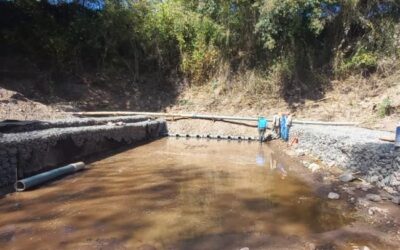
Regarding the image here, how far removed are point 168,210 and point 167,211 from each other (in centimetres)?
5

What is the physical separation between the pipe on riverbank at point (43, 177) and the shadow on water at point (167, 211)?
232mm

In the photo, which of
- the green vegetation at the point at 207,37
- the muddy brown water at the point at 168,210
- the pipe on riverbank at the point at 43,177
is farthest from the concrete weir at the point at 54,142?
the green vegetation at the point at 207,37

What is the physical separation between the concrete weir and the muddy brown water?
0.70 meters

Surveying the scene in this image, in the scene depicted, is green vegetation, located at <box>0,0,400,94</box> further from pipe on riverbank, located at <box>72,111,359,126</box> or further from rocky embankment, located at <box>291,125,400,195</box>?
rocky embankment, located at <box>291,125,400,195</box>

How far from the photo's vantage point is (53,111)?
596 inches

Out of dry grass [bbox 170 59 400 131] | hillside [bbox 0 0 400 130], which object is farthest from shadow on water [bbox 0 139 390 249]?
hillside [bbox 0 0 400 130]

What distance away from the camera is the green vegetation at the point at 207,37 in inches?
727

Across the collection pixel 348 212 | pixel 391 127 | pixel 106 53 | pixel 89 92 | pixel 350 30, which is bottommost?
pixel 348 212

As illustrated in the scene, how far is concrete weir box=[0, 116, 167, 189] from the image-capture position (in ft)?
23.8

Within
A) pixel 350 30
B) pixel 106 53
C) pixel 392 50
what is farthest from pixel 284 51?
pixel 106 53

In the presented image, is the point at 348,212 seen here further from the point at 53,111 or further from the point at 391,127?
the point at 53,111

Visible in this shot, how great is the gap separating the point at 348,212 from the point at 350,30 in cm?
1589

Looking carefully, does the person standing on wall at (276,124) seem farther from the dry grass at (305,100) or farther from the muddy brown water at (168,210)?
the muddy brown water at (168,210)

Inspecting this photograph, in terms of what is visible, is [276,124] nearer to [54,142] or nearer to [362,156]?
[362,156]
